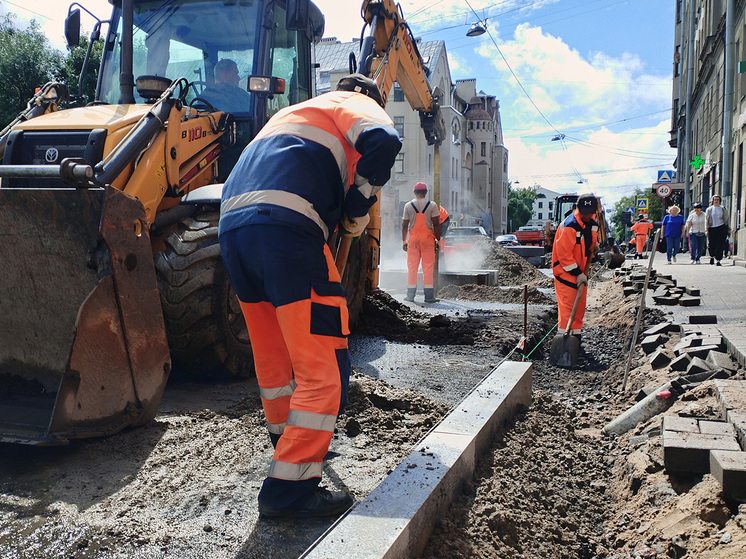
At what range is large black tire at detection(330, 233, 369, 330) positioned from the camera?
22.0 ft

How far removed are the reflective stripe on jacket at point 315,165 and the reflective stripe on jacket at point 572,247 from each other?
4.48 meters

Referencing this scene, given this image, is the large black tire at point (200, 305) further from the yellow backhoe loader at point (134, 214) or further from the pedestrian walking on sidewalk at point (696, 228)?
the pedestrian walking on sidewalk at point (696, 228)

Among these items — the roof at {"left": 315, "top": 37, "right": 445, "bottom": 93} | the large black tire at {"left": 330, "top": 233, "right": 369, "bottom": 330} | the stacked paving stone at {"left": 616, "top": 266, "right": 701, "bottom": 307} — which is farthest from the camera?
the roof at {"left": 315, "top": 37, "right": 445, "bottom": 93}

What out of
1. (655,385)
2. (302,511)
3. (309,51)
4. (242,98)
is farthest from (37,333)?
(655,385)

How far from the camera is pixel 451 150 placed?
192ft

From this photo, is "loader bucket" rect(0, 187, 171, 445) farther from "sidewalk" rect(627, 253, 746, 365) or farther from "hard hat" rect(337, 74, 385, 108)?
"sidewalk" rect(627, 253, 746, 365)

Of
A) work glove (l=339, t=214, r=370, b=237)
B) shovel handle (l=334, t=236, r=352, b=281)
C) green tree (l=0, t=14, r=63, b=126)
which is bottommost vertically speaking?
shovel handle (l=334, t=236, r=352, b=281)

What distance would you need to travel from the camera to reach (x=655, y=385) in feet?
16.8

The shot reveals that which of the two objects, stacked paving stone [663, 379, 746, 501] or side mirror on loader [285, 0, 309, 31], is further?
side mirror on loader [285, 0, 309, 31]

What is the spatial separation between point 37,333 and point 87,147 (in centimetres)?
137

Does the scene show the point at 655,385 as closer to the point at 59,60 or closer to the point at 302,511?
the point at 302,511

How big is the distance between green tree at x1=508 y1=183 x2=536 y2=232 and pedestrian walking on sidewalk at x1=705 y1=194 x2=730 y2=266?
73292 millimetres

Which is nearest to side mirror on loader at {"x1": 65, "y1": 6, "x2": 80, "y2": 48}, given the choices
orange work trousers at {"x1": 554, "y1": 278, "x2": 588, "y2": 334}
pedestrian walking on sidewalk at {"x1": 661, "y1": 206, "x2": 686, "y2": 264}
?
orange work trousers at {"x1": 554, "y1": 278, "x2": 588, "y2": 334}

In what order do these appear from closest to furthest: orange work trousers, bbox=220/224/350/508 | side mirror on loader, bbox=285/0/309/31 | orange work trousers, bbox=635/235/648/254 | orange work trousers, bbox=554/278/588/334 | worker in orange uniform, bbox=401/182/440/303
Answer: orange work trousers, bbox=220/224/350/508, side mirror on loader, bbox=285/0/309/31, orange work trousers, bbox=554/278/588/334, worker in orange uniform, bbox=401/182/440/303, orange work trousers, bbox=635/235/648/254
